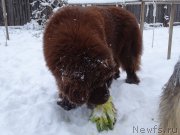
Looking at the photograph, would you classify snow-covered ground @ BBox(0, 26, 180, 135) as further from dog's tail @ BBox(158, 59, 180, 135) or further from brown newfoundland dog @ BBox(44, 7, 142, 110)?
dog's tail @ BBox(158, 59, 180, 135)

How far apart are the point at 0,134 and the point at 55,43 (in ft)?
3.78

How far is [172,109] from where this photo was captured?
93.8 inches

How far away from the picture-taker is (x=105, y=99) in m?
3.20

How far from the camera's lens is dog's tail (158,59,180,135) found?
231 cm

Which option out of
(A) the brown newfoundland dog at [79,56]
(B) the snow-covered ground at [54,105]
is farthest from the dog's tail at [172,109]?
(B) the snow-covered ground at [54,105]

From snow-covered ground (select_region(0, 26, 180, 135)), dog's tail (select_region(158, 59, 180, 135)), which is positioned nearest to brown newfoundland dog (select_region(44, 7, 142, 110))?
snow-covered ground (select_region(0, 26, 180, 135))

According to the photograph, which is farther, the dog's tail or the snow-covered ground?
the snow-covered ground

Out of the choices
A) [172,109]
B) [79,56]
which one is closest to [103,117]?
[79,56]

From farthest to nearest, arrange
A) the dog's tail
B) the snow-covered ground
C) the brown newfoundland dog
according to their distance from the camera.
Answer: the snow-covered ground < the brown newfoundland dog < the dog's tail

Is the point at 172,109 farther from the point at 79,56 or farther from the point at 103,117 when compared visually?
the point at 103,117

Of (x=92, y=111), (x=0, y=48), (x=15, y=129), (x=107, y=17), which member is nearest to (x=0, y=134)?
(x=15, y=129)

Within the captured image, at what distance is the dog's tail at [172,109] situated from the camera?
2.31 m

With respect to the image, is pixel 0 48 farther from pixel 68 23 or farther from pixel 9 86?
pixel 68 23

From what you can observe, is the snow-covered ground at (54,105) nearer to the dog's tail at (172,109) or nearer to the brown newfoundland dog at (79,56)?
the brown newfoundland dog at (79,56)
